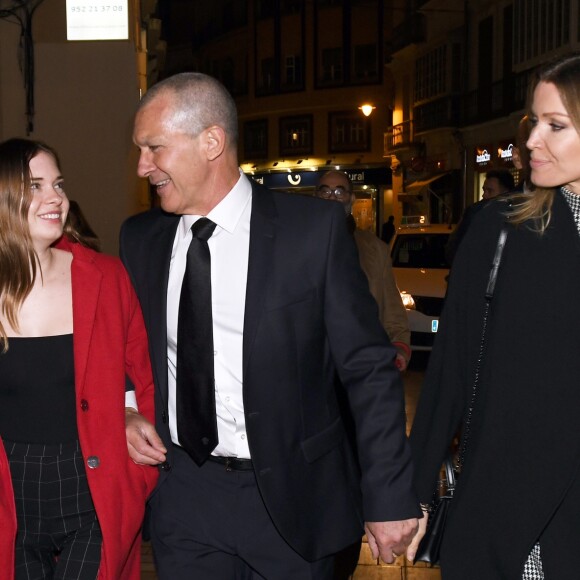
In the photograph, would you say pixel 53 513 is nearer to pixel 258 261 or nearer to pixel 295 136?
pixel 258 261

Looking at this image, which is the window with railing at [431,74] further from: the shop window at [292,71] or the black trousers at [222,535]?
the black trousers at [222,535]

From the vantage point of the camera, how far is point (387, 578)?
5113 mm

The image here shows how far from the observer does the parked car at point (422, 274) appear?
39.8 ft

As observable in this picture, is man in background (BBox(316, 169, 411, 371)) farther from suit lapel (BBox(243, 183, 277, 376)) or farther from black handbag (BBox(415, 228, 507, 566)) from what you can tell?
black handbag (BBox(415, 228, 507, 566))

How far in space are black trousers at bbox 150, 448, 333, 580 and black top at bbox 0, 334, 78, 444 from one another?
429 millimetres

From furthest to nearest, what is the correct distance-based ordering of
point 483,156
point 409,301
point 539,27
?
point 483,156 < point 539,27 < point 409,301

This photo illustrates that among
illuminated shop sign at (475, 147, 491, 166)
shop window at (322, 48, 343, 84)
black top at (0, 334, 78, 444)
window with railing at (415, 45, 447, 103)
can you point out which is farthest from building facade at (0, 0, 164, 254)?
shop window at (322, 48, 343, 84)

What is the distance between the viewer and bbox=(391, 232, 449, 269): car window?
13.3 meters

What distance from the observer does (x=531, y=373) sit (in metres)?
2.64

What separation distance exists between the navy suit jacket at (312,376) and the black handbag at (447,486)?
0.07 m

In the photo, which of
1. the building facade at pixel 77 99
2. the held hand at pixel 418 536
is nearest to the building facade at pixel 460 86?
the building facade at pixel 77 99

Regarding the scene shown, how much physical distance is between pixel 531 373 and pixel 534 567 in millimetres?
553

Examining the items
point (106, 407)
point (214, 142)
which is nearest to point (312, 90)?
point (214, 142)

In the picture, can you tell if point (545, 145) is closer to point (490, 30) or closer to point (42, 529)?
point (42, 529)
